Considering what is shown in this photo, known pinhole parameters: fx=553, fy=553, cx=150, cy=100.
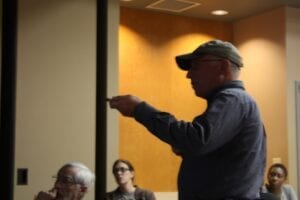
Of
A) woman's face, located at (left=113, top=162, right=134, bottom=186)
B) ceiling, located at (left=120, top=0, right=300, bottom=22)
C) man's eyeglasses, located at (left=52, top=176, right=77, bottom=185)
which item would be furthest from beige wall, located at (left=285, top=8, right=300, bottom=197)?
man's eyeglasses, located at (left=52, top=176, right=77, bottom=185)

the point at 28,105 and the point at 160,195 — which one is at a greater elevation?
the point at 28,105

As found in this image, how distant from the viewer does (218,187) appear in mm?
1145

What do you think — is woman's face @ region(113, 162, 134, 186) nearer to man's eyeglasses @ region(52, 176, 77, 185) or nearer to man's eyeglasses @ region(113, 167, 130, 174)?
man's eyeglasses @ region(113, 167, 130, 174)

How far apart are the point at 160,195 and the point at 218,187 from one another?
3.69 meters

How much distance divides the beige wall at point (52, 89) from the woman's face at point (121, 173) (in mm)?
205

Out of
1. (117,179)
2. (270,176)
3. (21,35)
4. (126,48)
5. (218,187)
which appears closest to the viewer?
(218,187)

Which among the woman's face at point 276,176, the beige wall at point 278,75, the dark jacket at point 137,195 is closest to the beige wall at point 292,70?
the beige wall at point 278,75

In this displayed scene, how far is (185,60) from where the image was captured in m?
1.24

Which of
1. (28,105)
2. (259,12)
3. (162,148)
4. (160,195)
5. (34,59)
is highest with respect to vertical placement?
(259,12)

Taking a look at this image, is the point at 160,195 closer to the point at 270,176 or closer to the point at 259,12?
the point at 270,176

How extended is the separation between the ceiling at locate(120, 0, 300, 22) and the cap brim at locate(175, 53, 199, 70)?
331 cm

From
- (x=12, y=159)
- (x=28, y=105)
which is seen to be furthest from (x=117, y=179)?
(x=12, y=159)

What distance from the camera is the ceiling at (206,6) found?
4.55 m

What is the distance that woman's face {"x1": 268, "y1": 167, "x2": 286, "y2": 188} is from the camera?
442 centimetres
